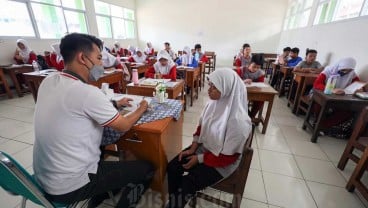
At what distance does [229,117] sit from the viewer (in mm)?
1098

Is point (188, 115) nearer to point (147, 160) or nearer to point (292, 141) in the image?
point (292, 141)

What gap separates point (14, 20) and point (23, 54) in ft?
3.07

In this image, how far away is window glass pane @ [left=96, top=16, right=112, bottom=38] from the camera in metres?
7.12

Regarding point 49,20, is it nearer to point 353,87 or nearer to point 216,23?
point 216,23

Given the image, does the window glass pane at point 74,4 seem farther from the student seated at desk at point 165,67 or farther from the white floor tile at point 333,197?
the white floor tile at point 333,197

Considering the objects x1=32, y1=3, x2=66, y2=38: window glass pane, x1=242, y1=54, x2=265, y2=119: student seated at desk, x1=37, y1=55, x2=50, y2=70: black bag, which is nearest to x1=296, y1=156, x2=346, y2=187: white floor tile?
x1=242, y1=54, x2=265, y2=119: student seated at desk

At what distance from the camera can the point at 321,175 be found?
180 centimetres

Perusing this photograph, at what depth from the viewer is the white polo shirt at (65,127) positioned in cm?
80

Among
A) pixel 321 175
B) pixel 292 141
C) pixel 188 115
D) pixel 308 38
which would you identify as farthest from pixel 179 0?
pixel 321 175

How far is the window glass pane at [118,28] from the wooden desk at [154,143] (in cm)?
828

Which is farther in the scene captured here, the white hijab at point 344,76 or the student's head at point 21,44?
the student's head at point 21,44

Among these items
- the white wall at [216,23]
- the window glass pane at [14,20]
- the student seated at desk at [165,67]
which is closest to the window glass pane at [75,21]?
the window glass pane at [14,20]

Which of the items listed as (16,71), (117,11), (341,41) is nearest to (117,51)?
(117,11)

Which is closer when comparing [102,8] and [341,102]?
[341,102]
